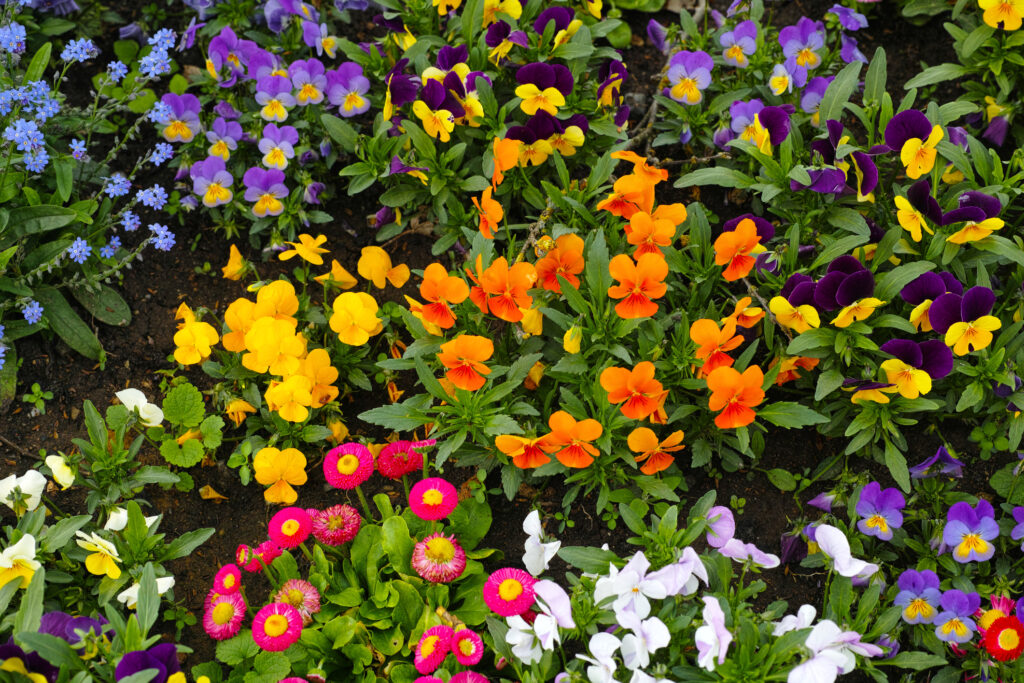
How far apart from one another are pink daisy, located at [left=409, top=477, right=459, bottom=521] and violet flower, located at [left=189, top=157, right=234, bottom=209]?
5.18 ft

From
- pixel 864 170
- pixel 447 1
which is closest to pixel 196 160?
pixel 447 1

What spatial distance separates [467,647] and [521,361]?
35.9 inches

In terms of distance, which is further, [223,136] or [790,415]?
[223,136]

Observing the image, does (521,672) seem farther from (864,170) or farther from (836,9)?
(836,9)

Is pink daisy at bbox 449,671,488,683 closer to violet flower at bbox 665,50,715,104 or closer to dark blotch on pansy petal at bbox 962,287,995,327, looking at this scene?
dark blotch on pansy petal at bbox 962,287,995,327

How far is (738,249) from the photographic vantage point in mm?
2941

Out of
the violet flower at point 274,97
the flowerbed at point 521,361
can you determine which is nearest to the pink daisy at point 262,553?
the flowerbed at point 521,361

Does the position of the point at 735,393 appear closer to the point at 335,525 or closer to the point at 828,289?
the point at 828,289

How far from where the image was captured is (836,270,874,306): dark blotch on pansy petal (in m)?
2.79

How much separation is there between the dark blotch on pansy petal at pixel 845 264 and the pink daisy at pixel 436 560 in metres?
1.49

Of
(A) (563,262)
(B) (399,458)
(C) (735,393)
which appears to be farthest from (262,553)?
(C) (735,393)

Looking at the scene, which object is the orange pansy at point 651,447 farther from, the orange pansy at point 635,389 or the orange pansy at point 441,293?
the orange pansy at point 441,293

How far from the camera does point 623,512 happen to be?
8.84 feet

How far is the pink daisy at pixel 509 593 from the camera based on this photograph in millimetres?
2541
